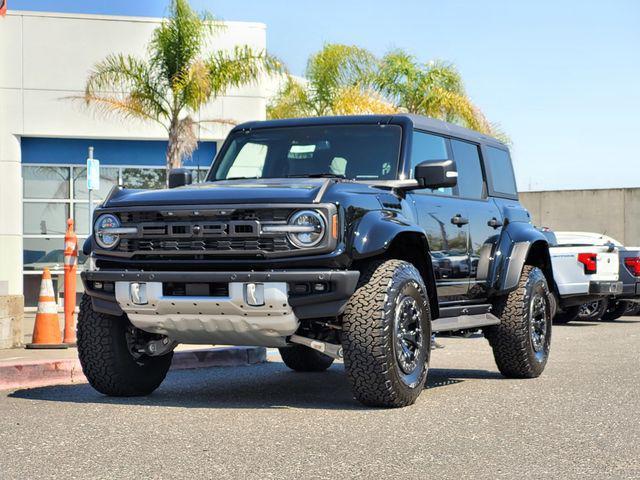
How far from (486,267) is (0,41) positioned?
60.7 feet

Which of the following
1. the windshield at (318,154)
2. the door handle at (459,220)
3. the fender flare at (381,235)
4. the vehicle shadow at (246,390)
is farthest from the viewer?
the door handle at (459,220)

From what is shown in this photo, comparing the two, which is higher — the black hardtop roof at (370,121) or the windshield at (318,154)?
the black hardtop roof at (370,121)

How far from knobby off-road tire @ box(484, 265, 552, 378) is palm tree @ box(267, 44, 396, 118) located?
2089 centimetres

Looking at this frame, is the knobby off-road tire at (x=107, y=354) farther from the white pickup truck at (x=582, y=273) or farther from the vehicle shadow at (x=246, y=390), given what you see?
the white pickup truck at (x=582, y=273)

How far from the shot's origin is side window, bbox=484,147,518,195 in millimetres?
10609

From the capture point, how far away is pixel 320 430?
6.98 meters

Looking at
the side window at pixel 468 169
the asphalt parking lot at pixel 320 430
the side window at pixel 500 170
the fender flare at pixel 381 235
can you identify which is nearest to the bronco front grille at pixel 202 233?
the fender flare at pixel 381 235

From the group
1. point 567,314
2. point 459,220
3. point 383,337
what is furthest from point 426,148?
point 567,314

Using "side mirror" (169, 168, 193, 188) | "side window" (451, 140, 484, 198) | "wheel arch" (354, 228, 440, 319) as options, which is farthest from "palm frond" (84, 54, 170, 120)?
"wheel arch" (354, 228, 440, 319)

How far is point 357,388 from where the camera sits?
7758 millimetres

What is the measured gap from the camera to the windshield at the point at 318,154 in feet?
29.3

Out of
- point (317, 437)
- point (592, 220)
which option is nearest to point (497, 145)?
point (317, 437)

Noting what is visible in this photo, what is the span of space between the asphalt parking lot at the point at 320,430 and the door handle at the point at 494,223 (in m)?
1.32

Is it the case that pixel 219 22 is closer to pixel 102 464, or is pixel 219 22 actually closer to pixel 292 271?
pixel 292 271
